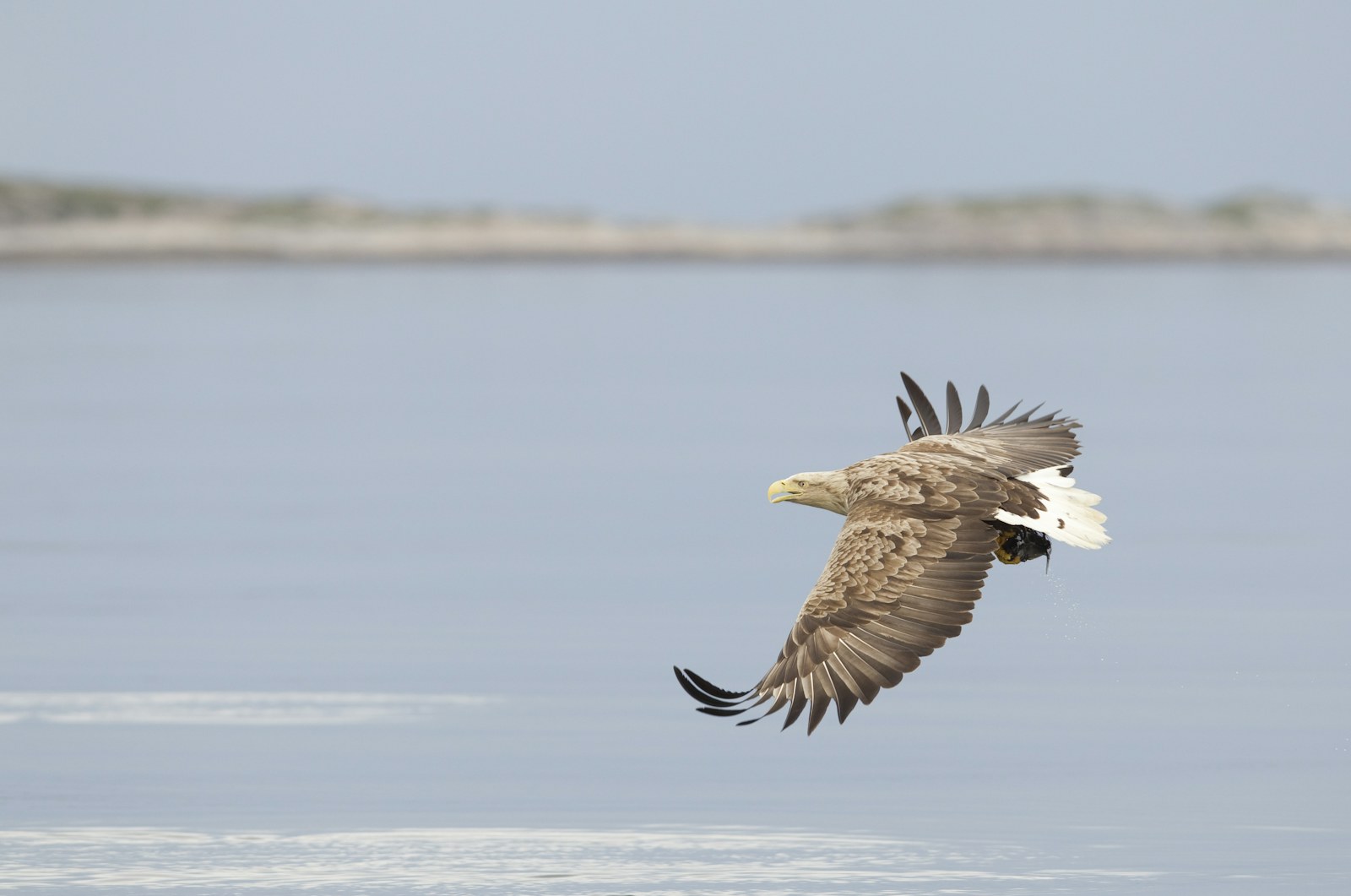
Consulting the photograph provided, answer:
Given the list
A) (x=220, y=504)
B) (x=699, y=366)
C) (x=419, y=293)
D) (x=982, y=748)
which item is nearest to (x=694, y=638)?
(x=982, y=748)

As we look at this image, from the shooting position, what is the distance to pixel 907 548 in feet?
30.1

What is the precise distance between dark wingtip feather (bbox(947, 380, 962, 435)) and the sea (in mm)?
1401

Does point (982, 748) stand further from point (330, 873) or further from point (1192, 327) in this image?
point (1192, 327)

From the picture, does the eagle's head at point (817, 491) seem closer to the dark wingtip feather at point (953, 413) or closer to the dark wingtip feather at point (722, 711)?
the dark wingtip feather at point (953, 413)

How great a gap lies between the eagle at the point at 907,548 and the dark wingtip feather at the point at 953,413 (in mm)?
472

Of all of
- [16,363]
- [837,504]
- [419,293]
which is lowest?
[837,504]

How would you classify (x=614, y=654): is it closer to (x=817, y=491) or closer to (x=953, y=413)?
(x=953, y=413)

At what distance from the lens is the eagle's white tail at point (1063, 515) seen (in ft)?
31.8

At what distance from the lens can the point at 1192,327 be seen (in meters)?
41.2

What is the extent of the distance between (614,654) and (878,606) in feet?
13.8

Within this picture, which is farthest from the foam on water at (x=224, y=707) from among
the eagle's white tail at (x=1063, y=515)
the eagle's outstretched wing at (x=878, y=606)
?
the eagle's white tail at (x=1063, y=515)

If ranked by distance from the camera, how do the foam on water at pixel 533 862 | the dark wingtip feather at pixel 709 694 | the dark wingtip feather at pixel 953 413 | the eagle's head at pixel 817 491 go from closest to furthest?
the dark wingtip feather at pixel 709 694, the foam on water at pixel 533 862, the eagle's head at pixel 817 491, the dark wingtip feather at pixel 953 413

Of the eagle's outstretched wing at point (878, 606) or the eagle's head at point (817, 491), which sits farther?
the eagle's head at point (817, 491)

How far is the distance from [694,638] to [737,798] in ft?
9.71
